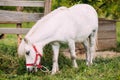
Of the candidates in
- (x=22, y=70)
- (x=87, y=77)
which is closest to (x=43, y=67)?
(x=22, y=70)

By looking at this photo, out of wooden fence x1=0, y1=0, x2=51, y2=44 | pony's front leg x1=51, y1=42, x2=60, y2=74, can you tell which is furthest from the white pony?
wooden fence x1=0, y1=0, x2=51, y2=44

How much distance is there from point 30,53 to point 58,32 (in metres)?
0.80

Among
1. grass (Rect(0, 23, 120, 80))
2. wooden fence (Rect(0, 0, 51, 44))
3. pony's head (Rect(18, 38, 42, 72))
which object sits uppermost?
wooden fence (Rect(0, 0, 51, 44))

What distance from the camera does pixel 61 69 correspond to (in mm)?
11172

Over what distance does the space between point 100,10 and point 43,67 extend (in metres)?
4.72

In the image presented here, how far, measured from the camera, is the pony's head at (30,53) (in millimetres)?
10227

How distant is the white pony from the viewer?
10.3 meters

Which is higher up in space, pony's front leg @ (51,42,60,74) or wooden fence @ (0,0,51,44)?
wooden fence @ (0,0,51,44)

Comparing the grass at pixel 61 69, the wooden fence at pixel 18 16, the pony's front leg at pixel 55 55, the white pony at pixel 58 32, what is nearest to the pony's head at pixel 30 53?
the white pony at pixel 58 32

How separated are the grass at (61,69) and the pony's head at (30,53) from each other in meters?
0.19

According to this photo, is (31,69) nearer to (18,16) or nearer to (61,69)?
(61,69)

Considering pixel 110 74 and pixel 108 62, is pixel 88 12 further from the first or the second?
pixel 110 74

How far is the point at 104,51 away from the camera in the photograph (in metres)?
15.7

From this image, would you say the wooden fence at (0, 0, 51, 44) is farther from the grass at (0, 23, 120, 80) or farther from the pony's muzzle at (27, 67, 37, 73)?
the pony's muzzle at (27, 67, 37, 73)
